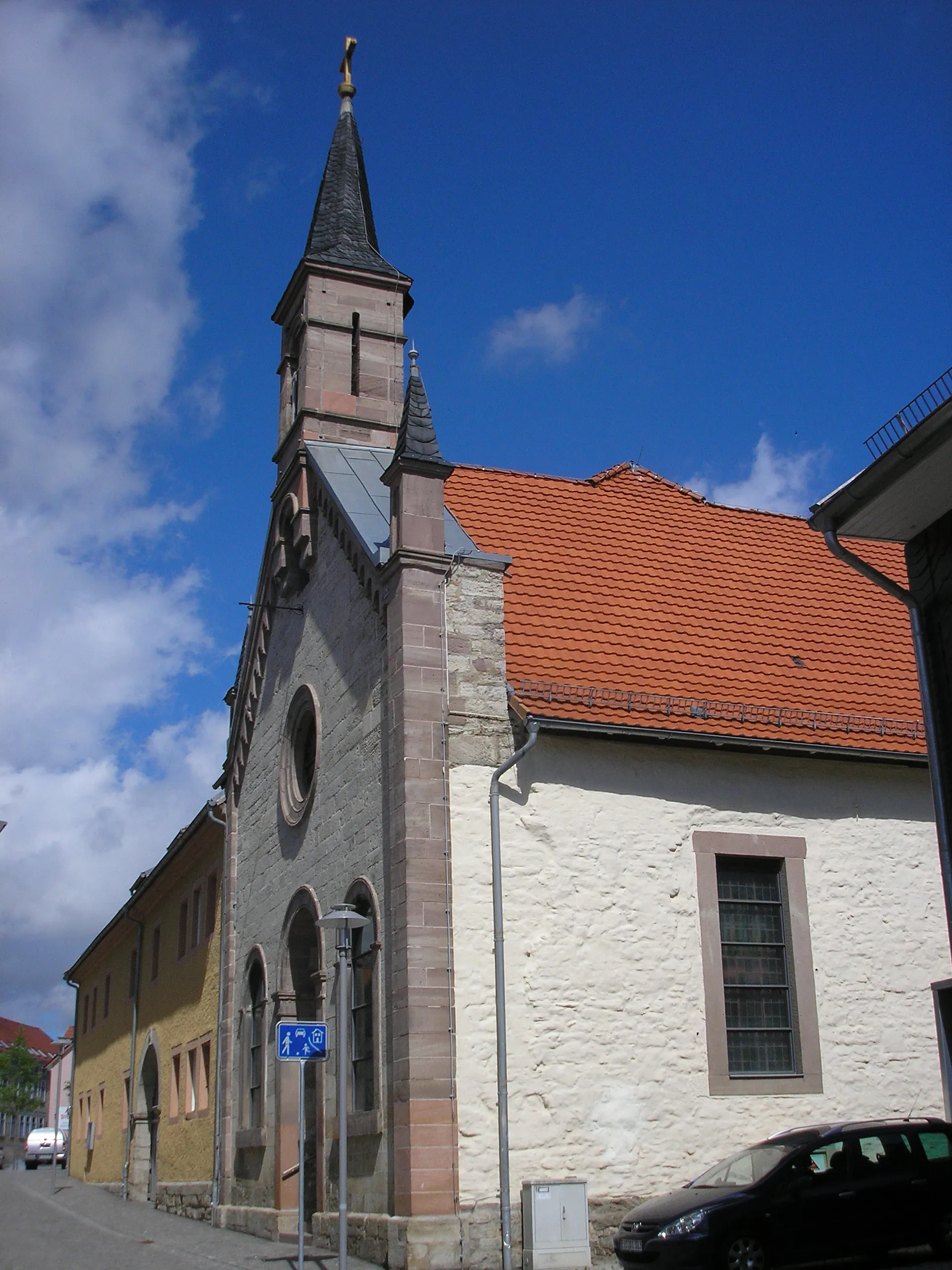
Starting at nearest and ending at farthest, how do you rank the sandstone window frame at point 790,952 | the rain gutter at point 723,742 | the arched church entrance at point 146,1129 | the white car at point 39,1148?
1. the sandstone window frame at point 790,952
2. the rain gutter at point 723,742
3. the arched church entrance at point 146,1129
4. the white car at point 39,1148

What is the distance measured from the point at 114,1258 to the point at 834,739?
976 cm

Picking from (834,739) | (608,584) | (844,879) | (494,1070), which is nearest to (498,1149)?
(494,1070)

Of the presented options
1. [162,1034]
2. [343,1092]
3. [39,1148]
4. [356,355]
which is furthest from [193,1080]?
[39,1148]

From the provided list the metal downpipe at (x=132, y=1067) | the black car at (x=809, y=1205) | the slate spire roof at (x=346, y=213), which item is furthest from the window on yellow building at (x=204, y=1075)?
the slate spire roof at (x=346, y=213)

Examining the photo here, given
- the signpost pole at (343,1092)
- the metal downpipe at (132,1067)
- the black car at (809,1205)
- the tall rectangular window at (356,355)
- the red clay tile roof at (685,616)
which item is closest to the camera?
the black car at (809,1205)

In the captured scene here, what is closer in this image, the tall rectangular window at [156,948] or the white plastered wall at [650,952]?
the white plastered wall at [650,952]

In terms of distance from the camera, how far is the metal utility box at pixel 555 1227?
12.2 m

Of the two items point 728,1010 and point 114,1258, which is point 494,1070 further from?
point 114,1258

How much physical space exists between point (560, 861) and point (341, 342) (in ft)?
32.6

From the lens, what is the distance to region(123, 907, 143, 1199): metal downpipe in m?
27.7

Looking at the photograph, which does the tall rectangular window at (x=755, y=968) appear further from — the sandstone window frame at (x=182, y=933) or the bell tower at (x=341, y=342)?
the sandstone window frame at (x=182, y=933)

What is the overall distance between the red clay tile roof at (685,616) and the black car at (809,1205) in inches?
184

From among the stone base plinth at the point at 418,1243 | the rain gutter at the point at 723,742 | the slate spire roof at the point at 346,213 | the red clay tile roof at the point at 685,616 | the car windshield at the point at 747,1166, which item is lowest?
the stone base plinth at the point at 418,1243

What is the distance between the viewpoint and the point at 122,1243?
16.7 metres
